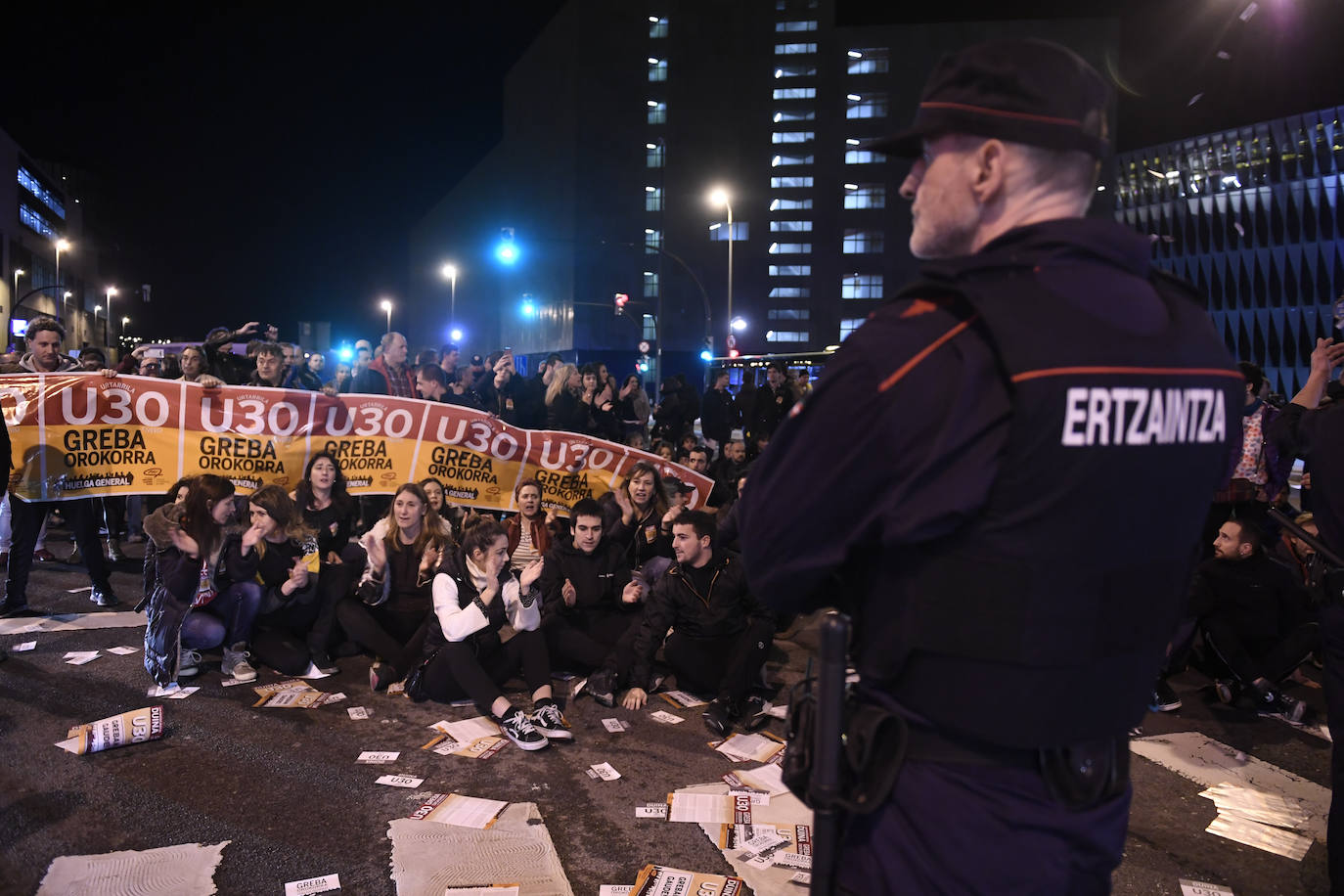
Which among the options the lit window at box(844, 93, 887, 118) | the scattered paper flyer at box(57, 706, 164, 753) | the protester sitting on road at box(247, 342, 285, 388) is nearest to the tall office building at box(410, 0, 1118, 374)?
the lit window at box(844, 93, 887, 118)

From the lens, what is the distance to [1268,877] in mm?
3902

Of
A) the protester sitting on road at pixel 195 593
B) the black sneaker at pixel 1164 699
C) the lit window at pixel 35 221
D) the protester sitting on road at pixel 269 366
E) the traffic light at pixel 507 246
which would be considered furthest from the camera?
the lit window at pixel 35 221

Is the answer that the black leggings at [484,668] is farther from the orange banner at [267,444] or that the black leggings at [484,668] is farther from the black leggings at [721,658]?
the orange banner at [267,444]

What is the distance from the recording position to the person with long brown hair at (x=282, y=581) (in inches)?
247

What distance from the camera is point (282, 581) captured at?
654cm

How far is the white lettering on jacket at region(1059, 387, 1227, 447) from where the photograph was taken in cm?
140

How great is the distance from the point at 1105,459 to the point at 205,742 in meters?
5.14

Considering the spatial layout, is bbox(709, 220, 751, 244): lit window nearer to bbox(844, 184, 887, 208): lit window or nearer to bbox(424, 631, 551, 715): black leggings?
bbox(844, 184, 887, 208): lit window

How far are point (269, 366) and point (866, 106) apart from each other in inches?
2215

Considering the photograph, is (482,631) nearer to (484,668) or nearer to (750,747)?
(484,668)

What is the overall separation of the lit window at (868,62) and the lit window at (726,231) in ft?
42.2

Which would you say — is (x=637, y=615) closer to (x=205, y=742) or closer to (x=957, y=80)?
(x=205, y=742)

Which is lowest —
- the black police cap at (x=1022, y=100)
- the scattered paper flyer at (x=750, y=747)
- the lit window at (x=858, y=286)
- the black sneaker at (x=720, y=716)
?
the scattered paper flyer at (x=750, y=747)

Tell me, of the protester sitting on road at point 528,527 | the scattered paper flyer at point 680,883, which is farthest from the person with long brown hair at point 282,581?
the scattered paper flyer at point 680,883
